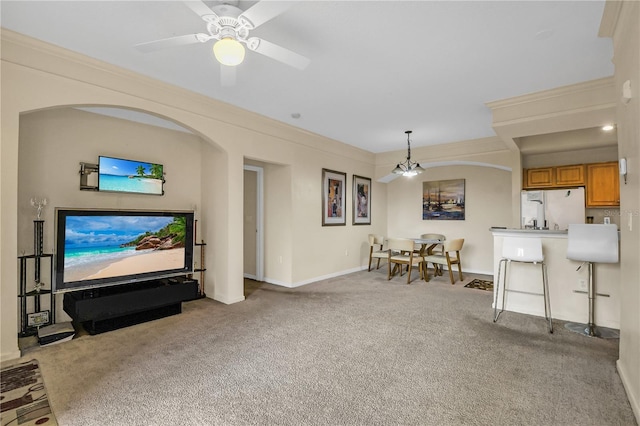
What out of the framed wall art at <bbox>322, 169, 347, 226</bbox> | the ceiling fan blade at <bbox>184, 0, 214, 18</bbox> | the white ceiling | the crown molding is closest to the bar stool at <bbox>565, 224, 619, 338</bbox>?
the white ceiling

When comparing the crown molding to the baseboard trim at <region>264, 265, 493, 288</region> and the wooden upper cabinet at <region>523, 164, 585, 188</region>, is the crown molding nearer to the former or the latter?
the wooden upper cabinet at <region>523, 164, 585, 188</region>

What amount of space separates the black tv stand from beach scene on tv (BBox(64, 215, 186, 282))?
0.68 ft

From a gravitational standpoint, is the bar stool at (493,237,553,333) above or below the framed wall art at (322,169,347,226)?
below

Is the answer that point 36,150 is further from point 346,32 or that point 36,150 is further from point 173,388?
point 346,32

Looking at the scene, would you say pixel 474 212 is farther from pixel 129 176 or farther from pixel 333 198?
pixel 129 176

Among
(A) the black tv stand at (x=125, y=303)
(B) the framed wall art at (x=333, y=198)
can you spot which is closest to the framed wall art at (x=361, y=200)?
(B) the framed wall art at (x=333, y=198)

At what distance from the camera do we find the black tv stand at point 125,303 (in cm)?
309

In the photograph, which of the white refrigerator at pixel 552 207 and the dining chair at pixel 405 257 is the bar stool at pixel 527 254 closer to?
the dining chair at pixel 405 257

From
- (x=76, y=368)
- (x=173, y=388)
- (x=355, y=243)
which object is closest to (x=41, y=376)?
(x=76, y=368)

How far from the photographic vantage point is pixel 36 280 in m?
3.09

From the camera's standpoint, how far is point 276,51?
7.21 ft

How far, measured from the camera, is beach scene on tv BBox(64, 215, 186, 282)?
10.3 feet

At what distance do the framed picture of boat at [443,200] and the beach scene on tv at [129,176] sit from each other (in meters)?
5.43

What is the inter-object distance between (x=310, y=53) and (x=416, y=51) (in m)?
0.94
